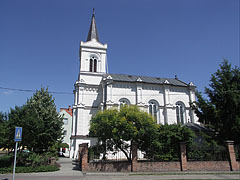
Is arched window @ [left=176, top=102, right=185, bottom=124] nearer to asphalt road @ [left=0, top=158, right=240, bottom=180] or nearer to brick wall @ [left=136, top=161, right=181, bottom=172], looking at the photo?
brick wall @ [left=136, top=161, right=181, bottom=172]

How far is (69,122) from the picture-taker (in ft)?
162

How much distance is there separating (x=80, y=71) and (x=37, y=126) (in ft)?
68.8

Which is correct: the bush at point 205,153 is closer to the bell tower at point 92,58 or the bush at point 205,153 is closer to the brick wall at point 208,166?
the brick wall at point 208,166

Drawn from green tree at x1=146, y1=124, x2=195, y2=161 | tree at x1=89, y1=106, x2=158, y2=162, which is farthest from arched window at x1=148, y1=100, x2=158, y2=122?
tree at x1=89, y1=106, x2=158, y2=162

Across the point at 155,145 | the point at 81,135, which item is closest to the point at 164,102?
the point at 81,135

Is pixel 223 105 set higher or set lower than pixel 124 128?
higher

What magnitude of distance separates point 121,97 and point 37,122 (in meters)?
16.8

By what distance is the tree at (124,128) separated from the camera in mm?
14484

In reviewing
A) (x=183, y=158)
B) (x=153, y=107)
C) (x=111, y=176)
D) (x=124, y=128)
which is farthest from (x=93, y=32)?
(x=111, y=176)

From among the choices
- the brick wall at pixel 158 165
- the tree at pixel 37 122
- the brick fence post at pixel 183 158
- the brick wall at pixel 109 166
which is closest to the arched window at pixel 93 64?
the tree at pixel 37 122

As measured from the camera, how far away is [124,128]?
47.4ft

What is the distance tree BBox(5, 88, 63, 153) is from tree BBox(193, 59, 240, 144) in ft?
51.3

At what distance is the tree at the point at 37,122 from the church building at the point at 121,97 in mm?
11004

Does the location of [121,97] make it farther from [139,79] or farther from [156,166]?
[156,166]
